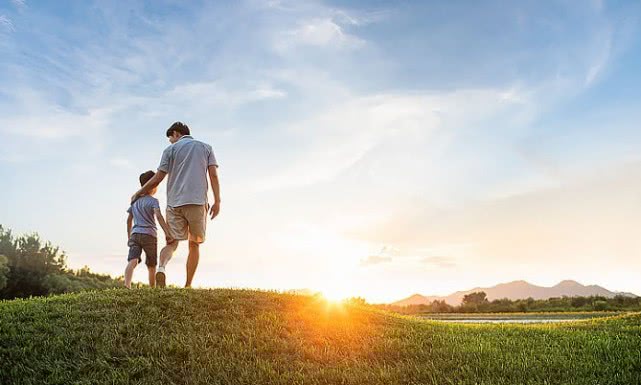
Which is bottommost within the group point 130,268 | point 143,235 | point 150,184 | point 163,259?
point 130,268

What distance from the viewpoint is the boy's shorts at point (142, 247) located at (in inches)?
418

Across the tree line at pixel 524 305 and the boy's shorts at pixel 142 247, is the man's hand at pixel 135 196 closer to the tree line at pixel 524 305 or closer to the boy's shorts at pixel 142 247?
the boy's shorts at pixel 142 247

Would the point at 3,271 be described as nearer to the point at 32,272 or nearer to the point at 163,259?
the point at 32,272

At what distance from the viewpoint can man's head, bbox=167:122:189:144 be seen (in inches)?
414

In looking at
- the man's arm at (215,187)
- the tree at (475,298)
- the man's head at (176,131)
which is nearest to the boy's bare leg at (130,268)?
the man's arm at (215,187)

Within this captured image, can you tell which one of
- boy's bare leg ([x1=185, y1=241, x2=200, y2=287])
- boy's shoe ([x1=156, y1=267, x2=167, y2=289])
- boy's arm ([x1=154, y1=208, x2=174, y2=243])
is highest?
boy's arm ([x1=154, y1=208, x2=174, y2=243])

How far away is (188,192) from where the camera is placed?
991cm

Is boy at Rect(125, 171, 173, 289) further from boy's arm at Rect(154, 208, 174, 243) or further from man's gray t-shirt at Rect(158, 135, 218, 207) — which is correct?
man's gray t-shirt at Rect(158, 135, 218, 207)

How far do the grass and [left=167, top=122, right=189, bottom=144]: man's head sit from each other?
2.94 m

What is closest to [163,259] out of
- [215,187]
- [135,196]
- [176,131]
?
[135,196]

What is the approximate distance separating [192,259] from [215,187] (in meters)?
1.42

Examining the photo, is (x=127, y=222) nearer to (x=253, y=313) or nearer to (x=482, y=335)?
(x=253, y=313)

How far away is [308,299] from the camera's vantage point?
10.7 meters

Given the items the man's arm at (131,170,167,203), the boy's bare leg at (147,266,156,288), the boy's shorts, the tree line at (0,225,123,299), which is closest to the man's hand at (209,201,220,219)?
the man's arm at (131,170,167,203)
